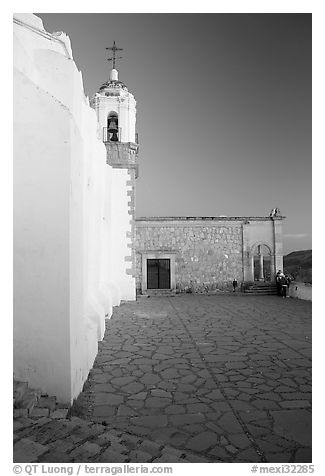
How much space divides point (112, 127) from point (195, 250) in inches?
280

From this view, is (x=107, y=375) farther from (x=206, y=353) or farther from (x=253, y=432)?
(x=253, y=432)

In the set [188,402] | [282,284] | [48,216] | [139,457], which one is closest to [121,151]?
[282,284]

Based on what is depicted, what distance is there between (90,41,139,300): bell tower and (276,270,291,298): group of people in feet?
23.8

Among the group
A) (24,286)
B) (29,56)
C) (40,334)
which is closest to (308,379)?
(40,334)

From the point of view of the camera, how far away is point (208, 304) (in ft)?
42.3

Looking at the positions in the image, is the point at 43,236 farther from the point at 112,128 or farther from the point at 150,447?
the point at 112,128

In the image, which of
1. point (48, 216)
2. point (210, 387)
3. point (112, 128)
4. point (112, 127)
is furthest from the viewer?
point (112, 127)

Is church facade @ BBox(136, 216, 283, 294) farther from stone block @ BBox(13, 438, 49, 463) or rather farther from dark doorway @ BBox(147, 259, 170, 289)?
stone block @ BBox(13, 438, 49, 463)

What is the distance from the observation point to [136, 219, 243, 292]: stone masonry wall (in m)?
16.6

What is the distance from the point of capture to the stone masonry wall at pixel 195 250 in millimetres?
16562

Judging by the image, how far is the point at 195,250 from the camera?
54.9 ft

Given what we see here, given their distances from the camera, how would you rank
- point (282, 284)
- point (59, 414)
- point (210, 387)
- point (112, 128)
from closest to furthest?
point (59, 414), point (210, 387), point (112, 128), point (282, 284)

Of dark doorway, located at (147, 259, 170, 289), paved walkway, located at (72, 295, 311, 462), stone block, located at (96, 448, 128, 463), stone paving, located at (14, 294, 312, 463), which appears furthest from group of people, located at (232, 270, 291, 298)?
stone block, located at (96, 448, 128, 463)

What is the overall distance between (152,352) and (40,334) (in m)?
3.01
